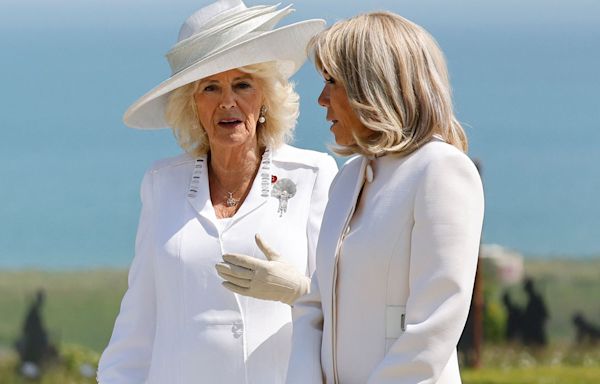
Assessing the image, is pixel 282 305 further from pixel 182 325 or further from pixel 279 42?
pixel 279 42

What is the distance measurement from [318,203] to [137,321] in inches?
22.4

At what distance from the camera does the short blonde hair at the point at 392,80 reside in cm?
258

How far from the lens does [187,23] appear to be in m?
3.87

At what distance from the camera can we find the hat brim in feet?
12.1

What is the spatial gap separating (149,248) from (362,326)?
3.86ft

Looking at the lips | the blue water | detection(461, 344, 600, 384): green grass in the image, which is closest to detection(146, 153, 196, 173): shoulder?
the lips

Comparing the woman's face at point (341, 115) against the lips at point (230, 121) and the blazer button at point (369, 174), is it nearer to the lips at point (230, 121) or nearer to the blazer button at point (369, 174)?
the blazer button at point (369, 174)

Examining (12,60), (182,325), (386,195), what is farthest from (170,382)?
(12,60)

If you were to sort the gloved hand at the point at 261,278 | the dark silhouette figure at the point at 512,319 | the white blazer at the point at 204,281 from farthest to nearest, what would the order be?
1. the dark silhouette figure at the point at 512,319
2. the white blazer at the point at 204,281
3. the gloved hand at the point at 261,278

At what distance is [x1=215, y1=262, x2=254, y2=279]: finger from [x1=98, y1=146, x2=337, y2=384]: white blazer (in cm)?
19

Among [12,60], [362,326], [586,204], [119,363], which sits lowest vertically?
[586,204]

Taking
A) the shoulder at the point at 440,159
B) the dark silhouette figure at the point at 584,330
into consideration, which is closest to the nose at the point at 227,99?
the shoulder at the point at 440,159

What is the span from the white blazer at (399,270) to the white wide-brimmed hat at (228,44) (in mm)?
1030

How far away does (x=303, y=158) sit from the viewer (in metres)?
3.77
